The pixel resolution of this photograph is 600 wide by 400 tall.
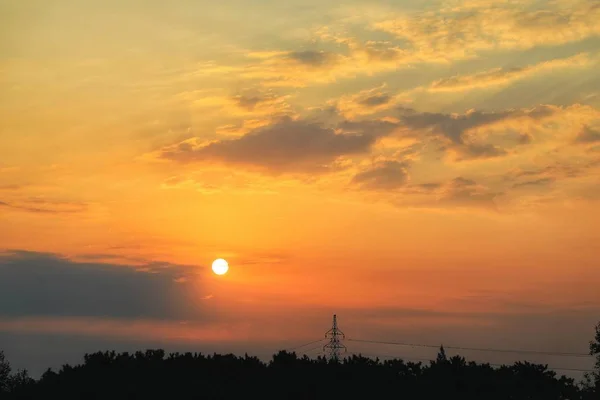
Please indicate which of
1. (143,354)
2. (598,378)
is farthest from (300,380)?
(598,378)

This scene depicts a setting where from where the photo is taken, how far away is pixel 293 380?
6925 cm

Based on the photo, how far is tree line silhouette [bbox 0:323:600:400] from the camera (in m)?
65.5

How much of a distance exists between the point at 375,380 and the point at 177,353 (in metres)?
21.9

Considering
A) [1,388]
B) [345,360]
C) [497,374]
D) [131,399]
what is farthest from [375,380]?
[1,388]

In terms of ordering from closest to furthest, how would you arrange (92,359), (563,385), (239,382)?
(563,385)
(239,382)
(92,359)

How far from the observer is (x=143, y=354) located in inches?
3159

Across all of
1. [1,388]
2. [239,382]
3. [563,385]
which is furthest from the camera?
[1,388]

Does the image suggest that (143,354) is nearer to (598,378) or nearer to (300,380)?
(300,380)

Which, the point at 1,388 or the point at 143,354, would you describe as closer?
the point at 143,354

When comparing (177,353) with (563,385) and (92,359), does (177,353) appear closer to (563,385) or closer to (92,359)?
(92,359)

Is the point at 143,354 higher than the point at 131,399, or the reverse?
the point at 143,354

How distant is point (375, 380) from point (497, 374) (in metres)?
10.5

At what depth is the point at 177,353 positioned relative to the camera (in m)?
79.2

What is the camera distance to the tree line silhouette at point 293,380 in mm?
65500
